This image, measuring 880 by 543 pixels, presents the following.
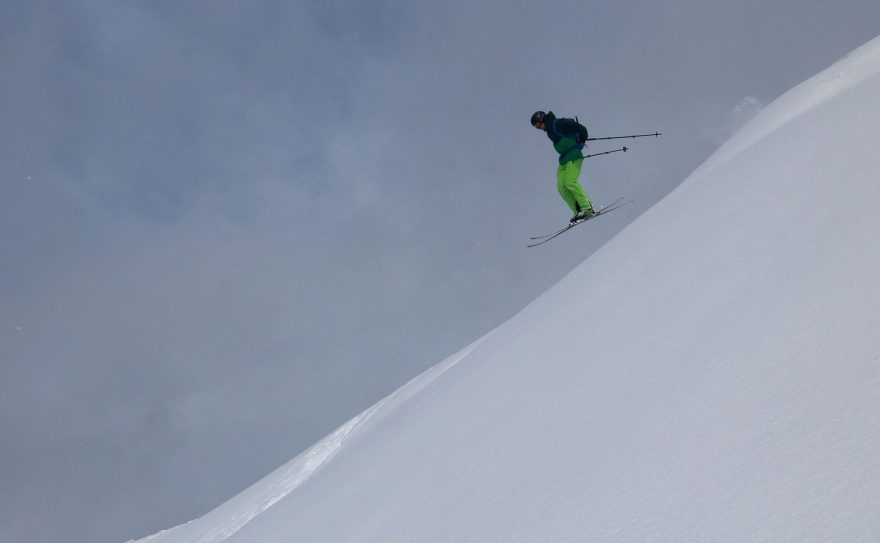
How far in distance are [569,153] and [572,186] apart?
2.13 feet

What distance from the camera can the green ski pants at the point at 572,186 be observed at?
35.2 feet

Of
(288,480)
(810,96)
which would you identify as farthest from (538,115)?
(288,480)

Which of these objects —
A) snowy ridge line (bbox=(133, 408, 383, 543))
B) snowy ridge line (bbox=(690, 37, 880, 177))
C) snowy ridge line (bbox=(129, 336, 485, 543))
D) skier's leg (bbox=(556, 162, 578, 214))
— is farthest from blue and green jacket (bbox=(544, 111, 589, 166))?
snowy ridge line (bbox=(133, 408, 383, 543))

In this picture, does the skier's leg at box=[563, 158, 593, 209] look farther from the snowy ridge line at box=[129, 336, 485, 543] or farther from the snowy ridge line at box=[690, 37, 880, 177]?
the snowy ridge line at box=[129, 336, 485, 543]

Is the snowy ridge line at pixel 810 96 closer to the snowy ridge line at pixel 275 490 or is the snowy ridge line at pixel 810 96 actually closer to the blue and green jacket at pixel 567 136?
the blue and green jacket at pixel 567 136

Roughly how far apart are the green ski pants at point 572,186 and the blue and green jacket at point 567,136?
0.45 ft

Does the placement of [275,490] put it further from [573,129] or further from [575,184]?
[573,129]

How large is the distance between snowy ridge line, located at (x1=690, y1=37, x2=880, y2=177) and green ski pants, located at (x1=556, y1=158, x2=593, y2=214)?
2.51 metres

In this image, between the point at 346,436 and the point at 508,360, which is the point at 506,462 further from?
the point at 346,436

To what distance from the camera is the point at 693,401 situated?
7.73ft

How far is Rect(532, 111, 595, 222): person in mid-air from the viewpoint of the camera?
1052 centimetres

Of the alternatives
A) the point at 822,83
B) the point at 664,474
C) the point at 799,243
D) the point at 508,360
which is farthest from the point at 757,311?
the point at 822,83

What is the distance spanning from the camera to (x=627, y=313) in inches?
165

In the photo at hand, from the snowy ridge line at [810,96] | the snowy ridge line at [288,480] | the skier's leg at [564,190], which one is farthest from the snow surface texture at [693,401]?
the skier's leg at [564,190]
